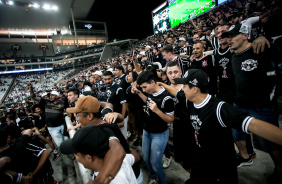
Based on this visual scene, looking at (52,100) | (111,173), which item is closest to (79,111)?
(111,173)

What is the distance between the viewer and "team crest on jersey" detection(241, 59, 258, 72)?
6.61ft

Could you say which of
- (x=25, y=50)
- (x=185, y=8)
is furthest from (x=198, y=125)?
(x=25, y=50)

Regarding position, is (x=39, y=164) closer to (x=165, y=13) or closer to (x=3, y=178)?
(x=3, y=178)

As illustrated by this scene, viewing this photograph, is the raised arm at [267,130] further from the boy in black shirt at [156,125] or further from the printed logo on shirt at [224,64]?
the printed logo on shirt at [224,64]

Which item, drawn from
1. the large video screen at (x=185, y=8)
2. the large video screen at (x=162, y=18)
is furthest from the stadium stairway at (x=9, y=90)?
the large video screen at (x=185, y=8)

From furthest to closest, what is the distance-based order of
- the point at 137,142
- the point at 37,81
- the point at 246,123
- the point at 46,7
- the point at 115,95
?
the point at 37,81, the point at 46,7, the point at 137,142, the point at 115,95, the point at 246,123

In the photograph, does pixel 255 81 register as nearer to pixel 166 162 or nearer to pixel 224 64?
pixel 224 64

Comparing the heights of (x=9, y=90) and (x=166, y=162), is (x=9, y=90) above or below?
above

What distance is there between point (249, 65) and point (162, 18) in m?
25.3

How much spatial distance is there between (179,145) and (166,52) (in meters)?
2.59

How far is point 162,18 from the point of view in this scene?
23812 mm

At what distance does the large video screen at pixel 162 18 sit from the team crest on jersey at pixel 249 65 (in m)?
23.4

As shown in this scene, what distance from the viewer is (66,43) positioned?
5088cm

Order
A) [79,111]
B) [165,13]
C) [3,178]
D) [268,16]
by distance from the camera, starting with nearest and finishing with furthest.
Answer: [3,178] → [79,111] → [268,16] → [165,13]
